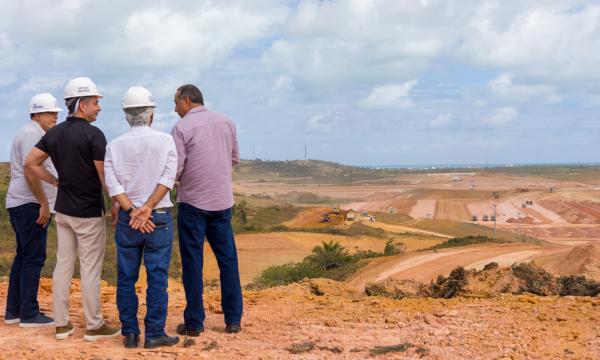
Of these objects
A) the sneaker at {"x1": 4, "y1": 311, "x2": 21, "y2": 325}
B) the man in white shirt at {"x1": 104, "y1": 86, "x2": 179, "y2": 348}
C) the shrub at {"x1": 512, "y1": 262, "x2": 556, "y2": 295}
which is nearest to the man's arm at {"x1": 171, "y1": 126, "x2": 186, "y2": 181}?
the man in white shirt at {"x1": 104, "y1": 86, "x2": 179, "y2": 348}

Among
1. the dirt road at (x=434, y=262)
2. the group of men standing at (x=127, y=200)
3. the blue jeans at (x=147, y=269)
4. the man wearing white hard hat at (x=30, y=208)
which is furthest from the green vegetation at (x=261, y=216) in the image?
the blue jeans at (x=147, y=269)

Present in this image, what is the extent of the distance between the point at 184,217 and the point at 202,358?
49.4 inches

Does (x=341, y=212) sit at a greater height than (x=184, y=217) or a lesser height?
lesser

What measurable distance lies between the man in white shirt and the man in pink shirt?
0.94ft

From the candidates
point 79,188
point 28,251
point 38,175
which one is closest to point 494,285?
point 79,188

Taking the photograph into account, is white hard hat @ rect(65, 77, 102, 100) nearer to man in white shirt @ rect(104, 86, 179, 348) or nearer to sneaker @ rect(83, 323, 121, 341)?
man in white shirt @ rect(104, 86, 179, 348)

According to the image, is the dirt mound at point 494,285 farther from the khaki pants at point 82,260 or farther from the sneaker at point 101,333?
the khaki pants at point 82,260

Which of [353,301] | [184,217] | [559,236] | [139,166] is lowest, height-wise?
[559,236]

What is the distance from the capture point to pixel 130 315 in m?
5.39

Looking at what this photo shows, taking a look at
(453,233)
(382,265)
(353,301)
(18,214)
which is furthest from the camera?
(453,233)

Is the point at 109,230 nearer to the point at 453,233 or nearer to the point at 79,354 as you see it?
the point at 79,354

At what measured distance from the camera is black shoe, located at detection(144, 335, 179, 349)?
5.37 meters

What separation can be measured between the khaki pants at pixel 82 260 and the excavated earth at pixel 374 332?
0.28 meters

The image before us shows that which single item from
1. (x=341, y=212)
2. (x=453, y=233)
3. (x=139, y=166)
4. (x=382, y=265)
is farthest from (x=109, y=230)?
(x=453, y=233)
